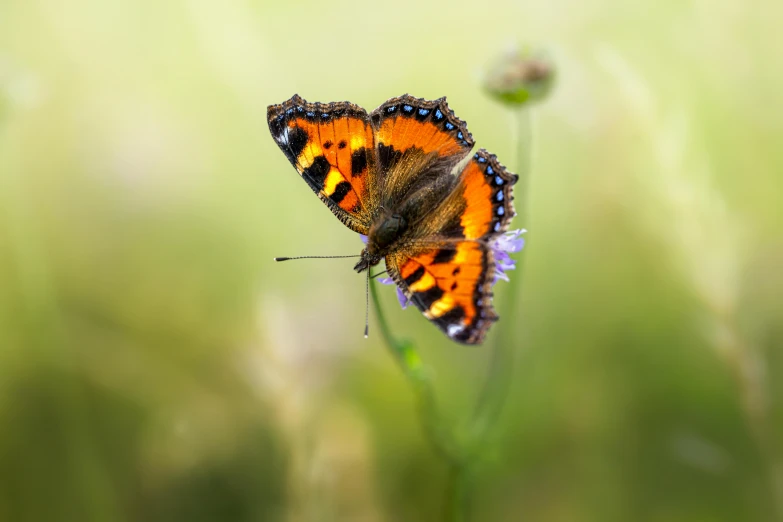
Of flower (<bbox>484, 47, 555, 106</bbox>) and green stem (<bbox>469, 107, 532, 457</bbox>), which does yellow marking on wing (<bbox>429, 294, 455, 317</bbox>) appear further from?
flower (<bbox>484, 47, 555, 106</bbox>)

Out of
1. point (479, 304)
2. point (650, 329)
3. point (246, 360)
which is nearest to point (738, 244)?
point (650, 329)

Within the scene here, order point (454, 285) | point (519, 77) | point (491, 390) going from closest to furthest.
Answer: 1. point (454, 285)
2. point (519, 77)
3. point (491, 390)

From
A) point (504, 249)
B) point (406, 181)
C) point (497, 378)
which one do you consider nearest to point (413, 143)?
point (406, 181)

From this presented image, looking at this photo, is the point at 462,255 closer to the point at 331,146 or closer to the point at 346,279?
the point at 331,146

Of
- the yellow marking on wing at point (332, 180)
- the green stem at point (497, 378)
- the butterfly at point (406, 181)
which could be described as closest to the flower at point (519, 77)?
the green stem at point (497, 378)

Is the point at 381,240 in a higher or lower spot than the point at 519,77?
lower

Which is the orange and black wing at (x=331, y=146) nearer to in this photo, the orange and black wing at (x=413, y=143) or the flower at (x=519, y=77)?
the orange and black wing at (x=413, y=143)
